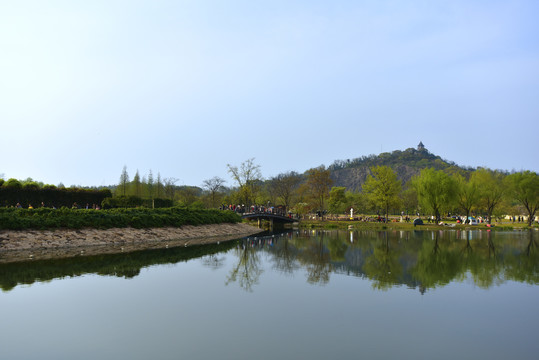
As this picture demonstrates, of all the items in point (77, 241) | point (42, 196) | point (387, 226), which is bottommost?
point (387, 226)

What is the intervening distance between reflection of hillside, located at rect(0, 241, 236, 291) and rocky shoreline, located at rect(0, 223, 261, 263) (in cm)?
201

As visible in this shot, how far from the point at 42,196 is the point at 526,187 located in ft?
242

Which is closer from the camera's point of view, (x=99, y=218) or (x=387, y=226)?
(x=99, y=218)

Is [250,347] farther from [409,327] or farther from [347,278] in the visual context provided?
[347,278]

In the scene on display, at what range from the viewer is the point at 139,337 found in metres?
→ 8.98

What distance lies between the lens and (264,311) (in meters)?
11.4

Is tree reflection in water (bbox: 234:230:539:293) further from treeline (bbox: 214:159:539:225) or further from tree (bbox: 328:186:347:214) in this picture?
tree (bbox: 328:186:347:214)

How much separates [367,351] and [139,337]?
514cm

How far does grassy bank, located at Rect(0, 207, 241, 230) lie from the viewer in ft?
85.9

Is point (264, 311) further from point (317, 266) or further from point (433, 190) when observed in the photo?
point (433, 190)

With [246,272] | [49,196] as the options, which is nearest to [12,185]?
[49,196]

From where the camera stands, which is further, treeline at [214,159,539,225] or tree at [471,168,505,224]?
tree at [471,168,505,224]

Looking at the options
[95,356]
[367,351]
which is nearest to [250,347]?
[367,351]

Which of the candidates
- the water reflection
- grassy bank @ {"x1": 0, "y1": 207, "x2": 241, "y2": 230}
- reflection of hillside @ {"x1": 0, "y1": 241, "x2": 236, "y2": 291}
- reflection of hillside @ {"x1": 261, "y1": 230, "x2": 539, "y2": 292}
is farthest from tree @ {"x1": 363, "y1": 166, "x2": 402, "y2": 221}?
reflection of hillside @ {"x1": 0, "y1": 241, "x2": 236, "y2": 291}
